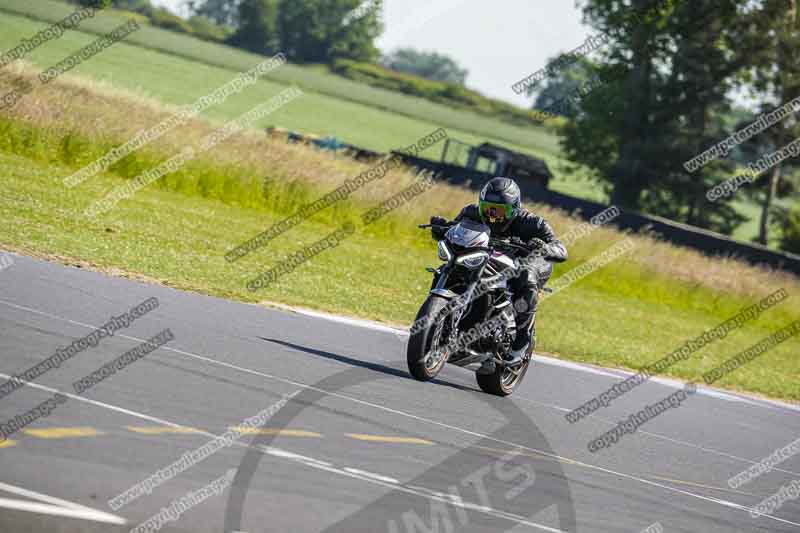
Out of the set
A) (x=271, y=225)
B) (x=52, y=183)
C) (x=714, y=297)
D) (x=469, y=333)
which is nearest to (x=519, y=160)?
(x=714, y=297)

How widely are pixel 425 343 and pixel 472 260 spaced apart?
2.87 ft

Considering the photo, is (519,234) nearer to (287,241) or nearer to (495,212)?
(495,212)

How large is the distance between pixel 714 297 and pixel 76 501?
26.3 metres

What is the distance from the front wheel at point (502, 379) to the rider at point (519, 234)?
0.64 ft

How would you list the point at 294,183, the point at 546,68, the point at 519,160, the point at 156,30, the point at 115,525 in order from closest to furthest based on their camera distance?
the point at 115,525
the point at 294,183
the point at 546,68
the point at 519,160
the point at 156,30

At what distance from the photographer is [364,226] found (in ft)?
86.4

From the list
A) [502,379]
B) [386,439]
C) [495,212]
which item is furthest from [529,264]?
[386,439]

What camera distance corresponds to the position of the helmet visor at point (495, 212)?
11148mm

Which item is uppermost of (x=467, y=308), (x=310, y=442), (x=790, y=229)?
(x=310, y=442)

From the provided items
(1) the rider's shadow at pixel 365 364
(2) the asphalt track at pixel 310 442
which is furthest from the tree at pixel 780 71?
(1) the rider's shadow at pixel 365 364

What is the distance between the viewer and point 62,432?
636 centimetres

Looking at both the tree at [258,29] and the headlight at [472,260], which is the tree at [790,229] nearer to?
the tree at [258,29]

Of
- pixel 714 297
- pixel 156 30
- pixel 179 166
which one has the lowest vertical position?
pixel 156 30

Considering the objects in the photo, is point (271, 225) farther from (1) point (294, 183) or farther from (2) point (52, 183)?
(2) point (52, 183)
